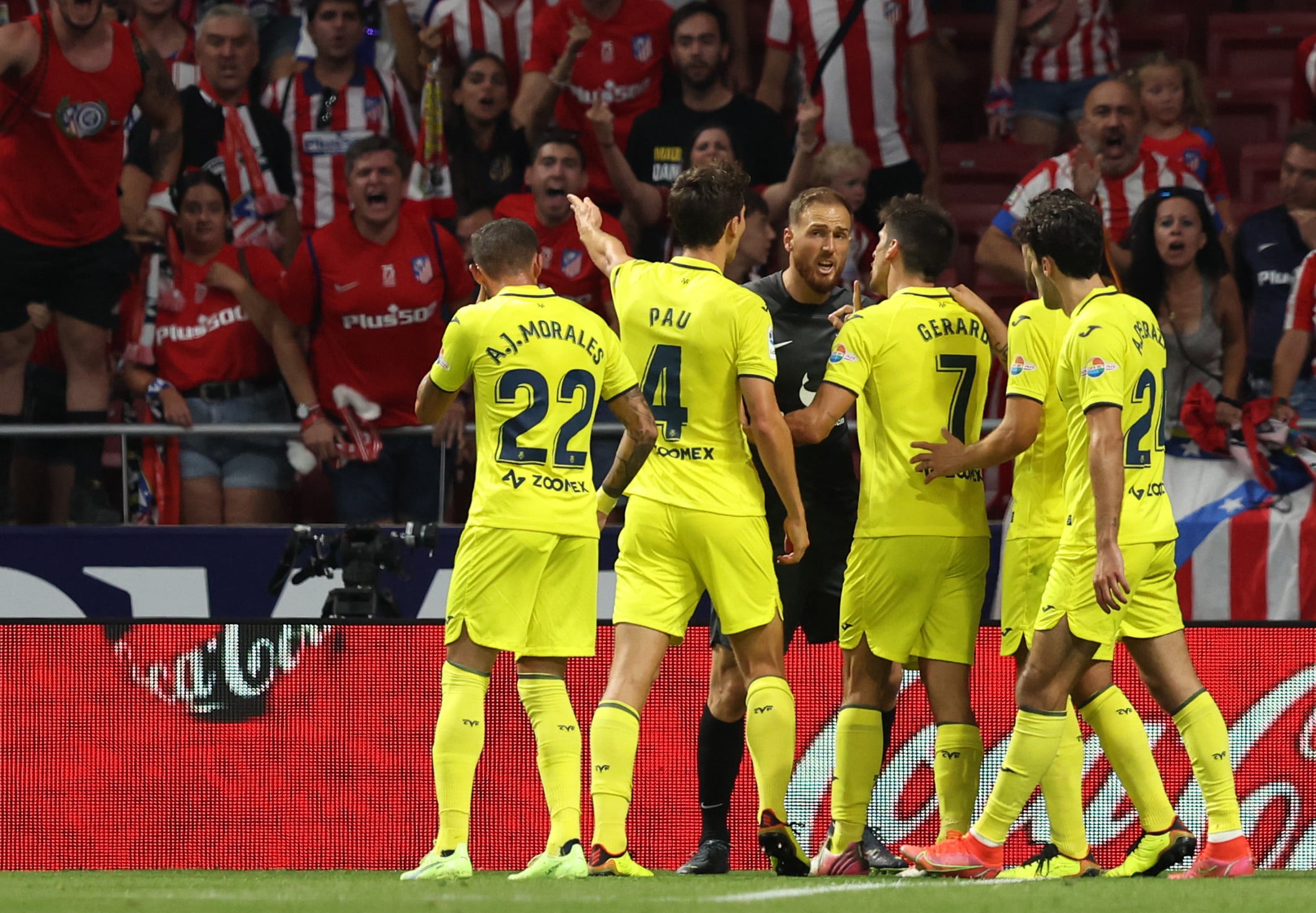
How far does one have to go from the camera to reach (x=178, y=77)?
9.52 meters

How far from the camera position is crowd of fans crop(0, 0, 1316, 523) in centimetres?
825

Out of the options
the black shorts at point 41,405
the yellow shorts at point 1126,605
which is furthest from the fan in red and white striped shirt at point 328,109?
the yellow shorts at point 1126,605

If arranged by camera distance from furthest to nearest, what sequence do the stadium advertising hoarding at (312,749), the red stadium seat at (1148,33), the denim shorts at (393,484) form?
the red stadium seat at (1148,33) < the denim shorts at (393,484) < the stadium advertising hoarding at (312,749)

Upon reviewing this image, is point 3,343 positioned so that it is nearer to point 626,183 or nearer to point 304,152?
point 304,152

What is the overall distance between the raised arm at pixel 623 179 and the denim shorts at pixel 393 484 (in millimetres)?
1558

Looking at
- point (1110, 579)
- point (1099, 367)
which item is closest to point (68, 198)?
point (1099, 367)

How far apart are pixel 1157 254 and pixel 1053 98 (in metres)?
2.20

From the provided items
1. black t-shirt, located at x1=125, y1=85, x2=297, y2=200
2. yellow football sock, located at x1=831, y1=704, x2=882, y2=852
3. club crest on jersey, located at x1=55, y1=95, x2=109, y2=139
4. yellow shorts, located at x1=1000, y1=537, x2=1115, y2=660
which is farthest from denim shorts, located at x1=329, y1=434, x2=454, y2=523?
yellow shorts, located at x1=1000, y1=537, x2=1115, y2=660

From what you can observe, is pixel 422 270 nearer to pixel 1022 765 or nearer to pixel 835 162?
pixel 835 162

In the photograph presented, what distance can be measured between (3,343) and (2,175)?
2.48ft

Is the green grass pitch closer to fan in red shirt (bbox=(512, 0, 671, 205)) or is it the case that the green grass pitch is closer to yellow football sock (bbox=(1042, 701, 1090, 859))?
yellow football sock (bbox=(1042, 701, 1090, 859))

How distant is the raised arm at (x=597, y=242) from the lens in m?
6.04

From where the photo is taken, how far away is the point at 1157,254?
814 cm

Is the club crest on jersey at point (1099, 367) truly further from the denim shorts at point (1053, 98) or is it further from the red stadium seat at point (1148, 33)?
the red stadium seat at point (1148, 33)
